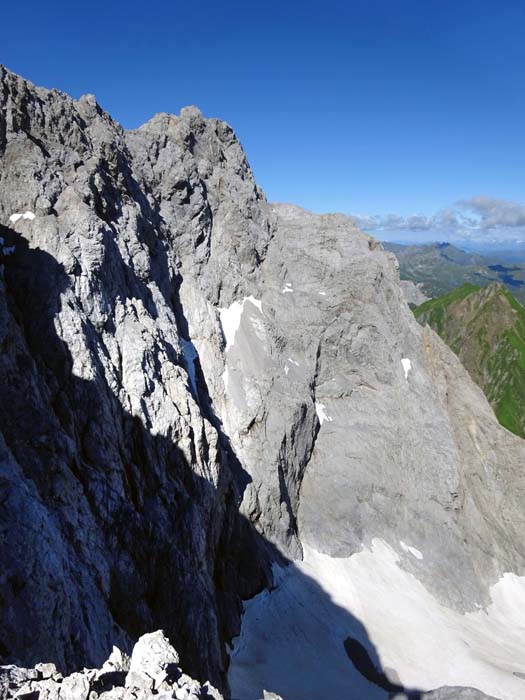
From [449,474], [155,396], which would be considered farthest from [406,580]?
[155,396]

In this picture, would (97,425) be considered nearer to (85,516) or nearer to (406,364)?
(85,516)

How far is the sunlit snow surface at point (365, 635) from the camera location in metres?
40.1

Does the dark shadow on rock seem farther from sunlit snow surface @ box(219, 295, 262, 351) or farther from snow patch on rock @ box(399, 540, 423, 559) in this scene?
sunlit snow surface @ box(219, 295, 262, 351)

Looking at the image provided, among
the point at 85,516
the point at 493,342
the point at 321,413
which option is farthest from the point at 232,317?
the point at 493,342

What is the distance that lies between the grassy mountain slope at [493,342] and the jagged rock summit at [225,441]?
280 feet

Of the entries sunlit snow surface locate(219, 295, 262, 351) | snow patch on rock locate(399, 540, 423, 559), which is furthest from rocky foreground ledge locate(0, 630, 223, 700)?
snow patch on rock locate(399, 540, 423, 559)

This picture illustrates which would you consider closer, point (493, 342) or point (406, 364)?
point (406, 364)

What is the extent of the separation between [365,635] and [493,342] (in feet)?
460

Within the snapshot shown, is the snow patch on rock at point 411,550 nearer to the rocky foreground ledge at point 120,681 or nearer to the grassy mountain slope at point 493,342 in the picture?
the rocky foreground ledge at point 120,681

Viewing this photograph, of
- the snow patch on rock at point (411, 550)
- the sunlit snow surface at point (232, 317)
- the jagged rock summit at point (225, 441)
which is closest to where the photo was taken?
the jagged rock summit at point (225, 441)

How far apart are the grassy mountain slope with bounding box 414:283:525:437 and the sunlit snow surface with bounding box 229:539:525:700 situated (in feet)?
313

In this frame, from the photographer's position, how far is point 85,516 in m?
22.4

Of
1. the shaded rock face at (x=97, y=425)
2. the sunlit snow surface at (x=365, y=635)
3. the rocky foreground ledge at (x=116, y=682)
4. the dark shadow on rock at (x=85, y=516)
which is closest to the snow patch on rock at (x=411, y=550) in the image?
the sunlit snow surface at (x=365, y=635)

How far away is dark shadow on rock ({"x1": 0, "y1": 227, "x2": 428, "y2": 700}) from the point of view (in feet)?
55.6
